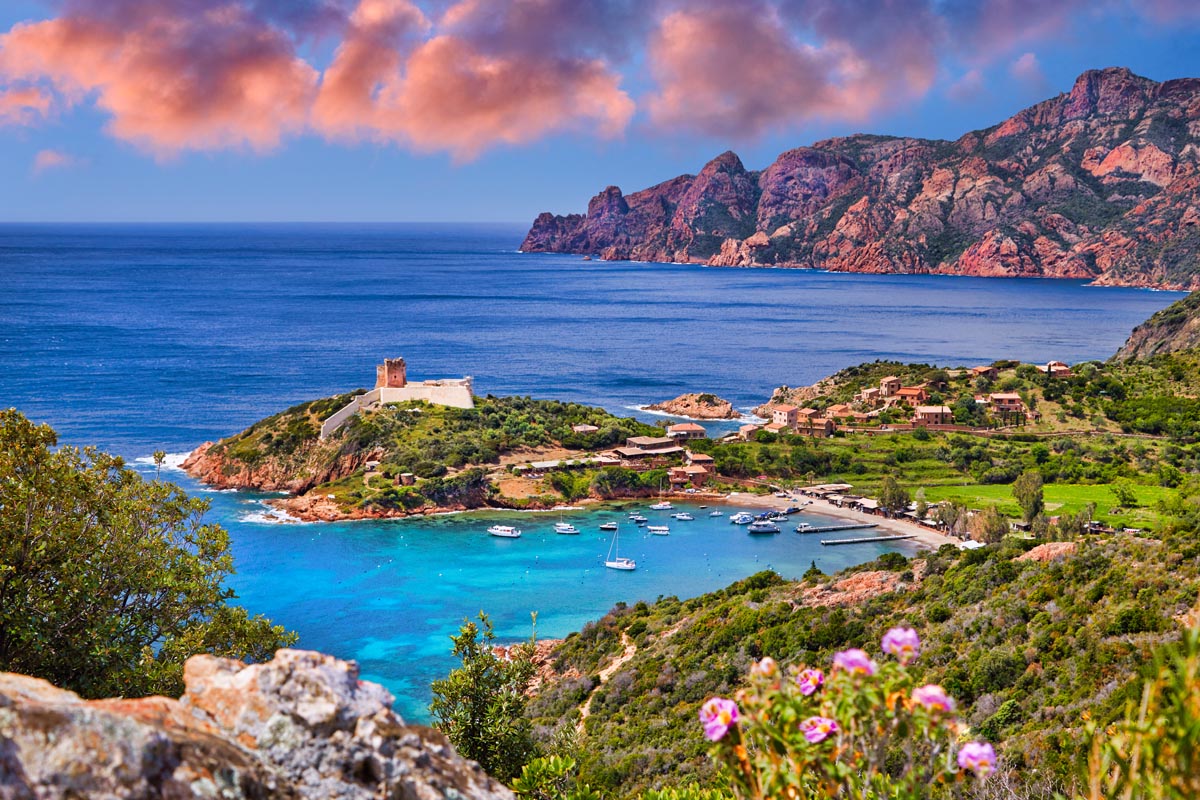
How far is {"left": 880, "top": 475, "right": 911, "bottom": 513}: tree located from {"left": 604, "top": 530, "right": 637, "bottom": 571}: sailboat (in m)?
13.9

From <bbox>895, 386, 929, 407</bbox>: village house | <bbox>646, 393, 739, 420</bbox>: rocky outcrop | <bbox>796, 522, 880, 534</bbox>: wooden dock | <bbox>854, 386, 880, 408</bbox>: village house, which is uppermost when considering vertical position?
<bbox>895, 386, 929, 407</bbox>: village house

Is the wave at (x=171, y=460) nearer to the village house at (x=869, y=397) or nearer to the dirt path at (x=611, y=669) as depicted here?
the dirt path at (x=611, y=669)

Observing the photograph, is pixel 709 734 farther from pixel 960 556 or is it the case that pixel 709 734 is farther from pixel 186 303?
pixel 186 303

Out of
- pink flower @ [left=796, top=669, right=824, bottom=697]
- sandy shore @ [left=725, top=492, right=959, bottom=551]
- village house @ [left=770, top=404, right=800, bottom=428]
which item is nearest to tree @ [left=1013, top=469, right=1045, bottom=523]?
sandy shore @ [left=725, top=492, right=959, bottom=551]

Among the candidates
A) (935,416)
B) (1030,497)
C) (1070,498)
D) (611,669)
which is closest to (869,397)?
(935,416)

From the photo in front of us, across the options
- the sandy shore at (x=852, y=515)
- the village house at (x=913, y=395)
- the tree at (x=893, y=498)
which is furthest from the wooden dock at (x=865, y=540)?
the village house at (x=913, y=395)

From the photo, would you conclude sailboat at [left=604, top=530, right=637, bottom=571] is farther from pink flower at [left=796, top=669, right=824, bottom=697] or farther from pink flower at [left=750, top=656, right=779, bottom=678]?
pink flower at [left=750, top=656, right=779, bottom=678]

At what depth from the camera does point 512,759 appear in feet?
39.3

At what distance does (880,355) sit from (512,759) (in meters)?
92.8

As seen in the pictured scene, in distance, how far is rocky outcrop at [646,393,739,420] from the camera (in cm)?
7038

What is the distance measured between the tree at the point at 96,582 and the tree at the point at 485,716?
2.64m

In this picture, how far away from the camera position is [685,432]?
58781mm

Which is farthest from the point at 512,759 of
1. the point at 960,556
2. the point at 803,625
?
the point at 960,556

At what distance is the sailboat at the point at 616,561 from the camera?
40156 mm
